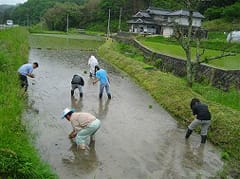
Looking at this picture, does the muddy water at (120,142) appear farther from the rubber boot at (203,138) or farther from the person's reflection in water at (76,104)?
the rubber boot at (203,138)

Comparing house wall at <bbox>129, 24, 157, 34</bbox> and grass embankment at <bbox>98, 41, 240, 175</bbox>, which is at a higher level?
house wall at <bbox>129, 24, 157, 34</bbox>

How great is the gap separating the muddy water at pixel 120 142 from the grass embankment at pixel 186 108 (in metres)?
0.42

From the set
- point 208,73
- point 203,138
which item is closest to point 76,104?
point 203,138

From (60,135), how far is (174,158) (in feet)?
11.2

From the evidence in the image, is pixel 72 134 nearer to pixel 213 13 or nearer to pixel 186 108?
pixel 186 108

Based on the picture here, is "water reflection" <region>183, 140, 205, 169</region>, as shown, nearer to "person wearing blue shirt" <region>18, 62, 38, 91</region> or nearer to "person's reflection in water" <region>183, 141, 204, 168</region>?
"person's reflection in water" <region>183, 141, 204, 168</region>

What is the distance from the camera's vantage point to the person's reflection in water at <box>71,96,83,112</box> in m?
12.4

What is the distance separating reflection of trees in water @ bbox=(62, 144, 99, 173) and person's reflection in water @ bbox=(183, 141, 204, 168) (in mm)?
2483

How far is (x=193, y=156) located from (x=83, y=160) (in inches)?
126

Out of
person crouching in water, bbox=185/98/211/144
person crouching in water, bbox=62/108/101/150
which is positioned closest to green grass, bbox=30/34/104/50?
person crouching in water, bbox=185/98/211/144

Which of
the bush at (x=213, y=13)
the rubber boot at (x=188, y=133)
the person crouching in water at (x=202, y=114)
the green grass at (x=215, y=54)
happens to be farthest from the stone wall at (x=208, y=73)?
the bush at (x=213, y=13)

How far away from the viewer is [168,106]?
13406mm

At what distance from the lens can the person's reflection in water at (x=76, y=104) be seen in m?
12.4

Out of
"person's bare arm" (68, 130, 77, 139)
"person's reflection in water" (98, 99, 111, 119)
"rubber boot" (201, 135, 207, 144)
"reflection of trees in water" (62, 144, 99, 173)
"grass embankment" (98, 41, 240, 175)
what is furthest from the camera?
"person's reflection in water" (98, 99, 111, 119)
